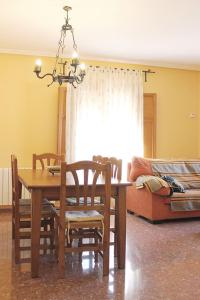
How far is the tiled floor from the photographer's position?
8.03ft

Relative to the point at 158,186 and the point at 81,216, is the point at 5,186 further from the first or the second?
the point at 81,216

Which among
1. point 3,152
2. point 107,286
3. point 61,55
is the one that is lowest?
point 107,286

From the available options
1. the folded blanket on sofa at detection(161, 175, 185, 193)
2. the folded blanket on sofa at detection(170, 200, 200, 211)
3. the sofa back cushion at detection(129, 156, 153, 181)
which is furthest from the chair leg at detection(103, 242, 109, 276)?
the sofa back cushion at detection(129, 156, 153, 181)

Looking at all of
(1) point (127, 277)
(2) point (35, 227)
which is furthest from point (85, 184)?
(1) point (127, 277)

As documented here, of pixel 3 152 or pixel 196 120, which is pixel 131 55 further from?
pixel 3 152

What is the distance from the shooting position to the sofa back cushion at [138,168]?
16.8 ft

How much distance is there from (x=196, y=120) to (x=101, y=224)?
13.6ft

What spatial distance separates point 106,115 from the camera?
18.5ft

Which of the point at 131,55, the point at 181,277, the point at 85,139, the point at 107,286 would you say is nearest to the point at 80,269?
the point at 107,286

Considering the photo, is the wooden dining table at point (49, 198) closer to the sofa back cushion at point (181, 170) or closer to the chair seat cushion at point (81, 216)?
the chair seat cushion at point (81, 216)

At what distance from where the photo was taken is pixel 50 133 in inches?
217

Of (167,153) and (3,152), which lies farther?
(167,153)

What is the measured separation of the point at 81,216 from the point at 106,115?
3.05 metres

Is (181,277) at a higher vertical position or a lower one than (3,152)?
lower
